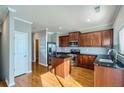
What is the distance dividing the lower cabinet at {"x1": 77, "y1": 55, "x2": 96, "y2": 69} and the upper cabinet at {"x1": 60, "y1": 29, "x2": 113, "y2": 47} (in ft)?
2.24

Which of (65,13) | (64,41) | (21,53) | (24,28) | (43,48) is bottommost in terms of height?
(21,53)

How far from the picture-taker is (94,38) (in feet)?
16.6

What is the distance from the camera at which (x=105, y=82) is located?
6.21ft

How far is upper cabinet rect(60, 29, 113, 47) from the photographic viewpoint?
4488 millimetres

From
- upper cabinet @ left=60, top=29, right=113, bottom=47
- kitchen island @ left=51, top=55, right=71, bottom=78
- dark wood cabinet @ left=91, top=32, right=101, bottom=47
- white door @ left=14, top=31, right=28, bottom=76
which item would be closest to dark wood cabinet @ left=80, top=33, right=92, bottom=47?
upper cabinet @ left=60, top=29, right=113, bottom=47

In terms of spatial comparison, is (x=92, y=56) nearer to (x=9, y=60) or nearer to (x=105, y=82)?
(x=105, y=82)

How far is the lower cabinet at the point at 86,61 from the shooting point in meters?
4.89

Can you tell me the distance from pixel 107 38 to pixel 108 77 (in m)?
3.14

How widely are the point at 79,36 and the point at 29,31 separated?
3003 mm

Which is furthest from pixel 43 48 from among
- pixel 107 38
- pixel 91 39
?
pixel 107 38

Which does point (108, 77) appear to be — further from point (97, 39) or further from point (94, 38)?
point (94, 38)

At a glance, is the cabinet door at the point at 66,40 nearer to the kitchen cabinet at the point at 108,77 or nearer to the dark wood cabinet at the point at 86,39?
the dark wood cabinet at the point at 86,39

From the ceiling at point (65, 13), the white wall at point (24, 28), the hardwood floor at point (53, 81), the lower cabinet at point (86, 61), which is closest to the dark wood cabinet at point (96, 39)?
the ceiling at point (65, 13)
